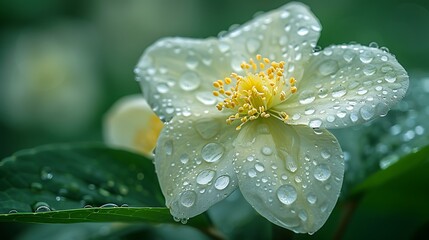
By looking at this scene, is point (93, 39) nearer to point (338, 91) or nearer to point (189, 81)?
point (189, 81)

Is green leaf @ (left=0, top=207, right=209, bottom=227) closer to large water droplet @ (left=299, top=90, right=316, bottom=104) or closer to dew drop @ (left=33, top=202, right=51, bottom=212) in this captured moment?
dew drop @ (left=33, top=202, right=51, bottom=212)

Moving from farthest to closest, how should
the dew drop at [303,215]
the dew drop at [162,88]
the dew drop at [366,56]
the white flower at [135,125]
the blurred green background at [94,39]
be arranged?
1. the blurred green background at [94,39]
2. the white flower at [135,125]
3. the dew drop at [162,88]
4. the dew drop at [366,56]
5. the dew drop at [303,215]

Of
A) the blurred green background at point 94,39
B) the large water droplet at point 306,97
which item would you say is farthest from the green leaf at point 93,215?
the blurred green background at point 94,39

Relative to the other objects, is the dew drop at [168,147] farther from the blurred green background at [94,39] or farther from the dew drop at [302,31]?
the blurred green background at [94,39]

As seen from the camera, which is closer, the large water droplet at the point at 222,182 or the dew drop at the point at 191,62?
the large water droplet at the point at 222,182

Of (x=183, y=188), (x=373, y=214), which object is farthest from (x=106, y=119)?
(x=373, y=214)

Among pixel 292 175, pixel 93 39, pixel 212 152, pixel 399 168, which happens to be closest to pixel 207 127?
pixel 212 152

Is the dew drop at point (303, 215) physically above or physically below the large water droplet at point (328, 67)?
below
